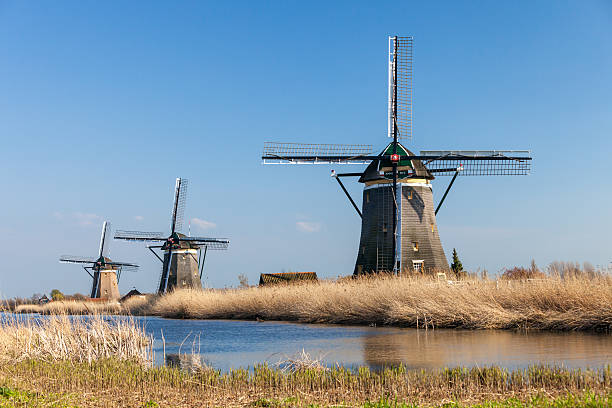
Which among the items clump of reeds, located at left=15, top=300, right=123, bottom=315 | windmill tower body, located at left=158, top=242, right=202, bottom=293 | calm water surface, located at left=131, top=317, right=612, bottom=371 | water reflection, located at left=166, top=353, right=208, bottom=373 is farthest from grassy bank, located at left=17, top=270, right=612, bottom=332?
windmill tower body, located at left=158, top=242, right=202, bottom=293

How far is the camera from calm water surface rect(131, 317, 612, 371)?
444 inches

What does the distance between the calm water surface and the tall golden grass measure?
0.92 m

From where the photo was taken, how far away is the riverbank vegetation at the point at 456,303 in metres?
16.4

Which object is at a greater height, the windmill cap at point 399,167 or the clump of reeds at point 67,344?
the windmill cap at point 399,167

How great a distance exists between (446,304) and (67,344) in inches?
442

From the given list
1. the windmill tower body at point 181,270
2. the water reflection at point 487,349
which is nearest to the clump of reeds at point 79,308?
the windmill tower body at point 181,270

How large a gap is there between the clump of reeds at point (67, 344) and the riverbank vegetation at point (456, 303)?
586mm

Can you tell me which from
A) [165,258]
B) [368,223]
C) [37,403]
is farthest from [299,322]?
[165,258]

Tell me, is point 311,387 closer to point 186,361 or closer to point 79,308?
point 186,361

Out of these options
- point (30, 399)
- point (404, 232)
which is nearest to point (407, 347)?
point (30, 399)

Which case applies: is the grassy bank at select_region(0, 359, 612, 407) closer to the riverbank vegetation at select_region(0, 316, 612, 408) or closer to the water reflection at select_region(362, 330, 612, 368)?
the riverbank vegetation at select_region(0, 316, 612, 408)

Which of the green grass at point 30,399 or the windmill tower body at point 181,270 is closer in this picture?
the green grass at point 30,399

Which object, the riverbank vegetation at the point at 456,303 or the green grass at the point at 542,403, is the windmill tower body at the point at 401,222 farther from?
the green grass at the point at 542,403

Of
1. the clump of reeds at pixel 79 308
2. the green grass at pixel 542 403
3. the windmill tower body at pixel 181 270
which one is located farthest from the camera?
the windmill tower body at pixel 181 270
